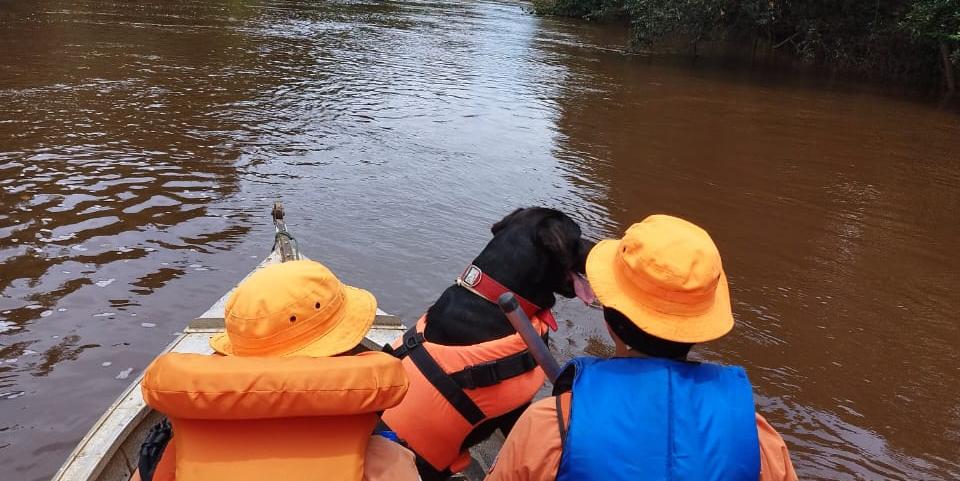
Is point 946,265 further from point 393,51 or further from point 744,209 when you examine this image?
point 393,51

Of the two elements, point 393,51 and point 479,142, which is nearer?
point 479,142

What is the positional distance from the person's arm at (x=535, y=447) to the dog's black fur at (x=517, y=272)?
0.95 m

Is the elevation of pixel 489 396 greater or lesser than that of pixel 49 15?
lesser

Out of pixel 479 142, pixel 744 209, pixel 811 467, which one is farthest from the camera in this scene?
pixel 479 142

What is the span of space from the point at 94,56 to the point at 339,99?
525 cm

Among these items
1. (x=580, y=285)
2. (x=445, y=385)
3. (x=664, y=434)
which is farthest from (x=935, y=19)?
(x=664, y=434)

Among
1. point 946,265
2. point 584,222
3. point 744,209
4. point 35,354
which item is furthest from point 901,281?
point 35,354

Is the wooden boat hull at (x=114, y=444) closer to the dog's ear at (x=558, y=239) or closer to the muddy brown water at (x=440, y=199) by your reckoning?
the muddy brown water at (x=440, y=199)

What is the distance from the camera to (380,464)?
2.00 meters

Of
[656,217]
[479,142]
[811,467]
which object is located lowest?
[811,467]

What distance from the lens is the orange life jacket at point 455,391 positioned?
105 inches

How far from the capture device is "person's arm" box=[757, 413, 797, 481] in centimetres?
168

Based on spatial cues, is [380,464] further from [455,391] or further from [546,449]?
[455,391]

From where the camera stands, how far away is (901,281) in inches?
251
